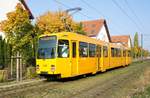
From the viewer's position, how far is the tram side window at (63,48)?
66.1 feet

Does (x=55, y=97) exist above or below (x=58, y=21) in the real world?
below

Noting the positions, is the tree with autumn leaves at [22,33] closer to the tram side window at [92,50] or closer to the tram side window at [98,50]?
the tram side window at [92,50]

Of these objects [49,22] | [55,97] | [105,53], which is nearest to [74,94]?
[55,97]

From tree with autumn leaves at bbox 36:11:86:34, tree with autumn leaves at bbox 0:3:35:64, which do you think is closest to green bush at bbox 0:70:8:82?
tree with autumn leaves at bbox 0:3:35:64

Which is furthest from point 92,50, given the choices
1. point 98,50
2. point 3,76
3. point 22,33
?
point 3,76

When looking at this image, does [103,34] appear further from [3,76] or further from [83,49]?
[3,76]

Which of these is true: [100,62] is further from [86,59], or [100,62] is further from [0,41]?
[0,41]

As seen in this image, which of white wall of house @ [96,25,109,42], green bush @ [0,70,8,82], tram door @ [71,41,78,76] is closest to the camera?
green bush @ [0,70,8,82]

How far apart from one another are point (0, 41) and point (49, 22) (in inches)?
511

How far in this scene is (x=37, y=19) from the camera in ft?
153

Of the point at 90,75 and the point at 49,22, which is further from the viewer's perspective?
the point at 49,22

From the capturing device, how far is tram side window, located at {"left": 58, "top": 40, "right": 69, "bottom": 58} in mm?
20141

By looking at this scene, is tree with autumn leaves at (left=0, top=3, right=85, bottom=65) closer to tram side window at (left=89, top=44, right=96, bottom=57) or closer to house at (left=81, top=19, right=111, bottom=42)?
tram side window at (left=89, top=44, right=96, bottom=57)

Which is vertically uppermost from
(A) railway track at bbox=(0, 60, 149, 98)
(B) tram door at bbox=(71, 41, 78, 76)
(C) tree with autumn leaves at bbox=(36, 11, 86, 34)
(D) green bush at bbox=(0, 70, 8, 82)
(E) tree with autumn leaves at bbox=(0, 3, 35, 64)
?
(C) tree with autumn leaves at bbox=(36, 11, 86, 34)
